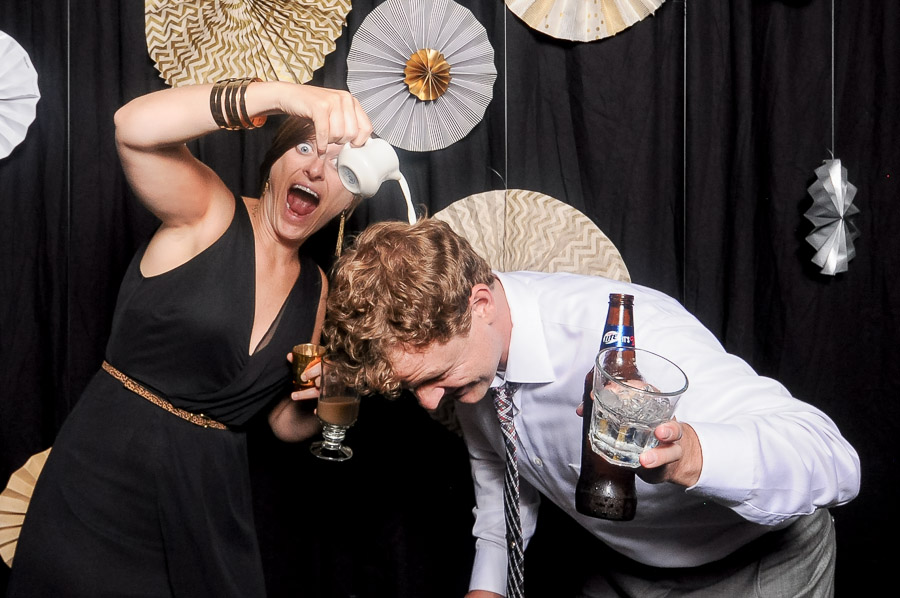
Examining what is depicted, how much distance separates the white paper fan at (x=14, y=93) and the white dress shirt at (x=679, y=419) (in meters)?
1.47

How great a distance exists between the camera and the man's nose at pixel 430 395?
125cm

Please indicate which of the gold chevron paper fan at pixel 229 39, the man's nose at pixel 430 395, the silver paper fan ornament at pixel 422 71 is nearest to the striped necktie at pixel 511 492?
the man's nose at pixel 430 395

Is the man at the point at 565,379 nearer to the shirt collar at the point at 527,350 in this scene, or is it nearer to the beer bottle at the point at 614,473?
the shirt collar at the point at 527,350

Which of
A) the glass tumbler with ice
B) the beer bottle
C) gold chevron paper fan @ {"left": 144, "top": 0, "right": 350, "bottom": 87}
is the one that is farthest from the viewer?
gold chevron paper fan @ {"left": 144, "top": 0, "right": 350, "bottom": 87}

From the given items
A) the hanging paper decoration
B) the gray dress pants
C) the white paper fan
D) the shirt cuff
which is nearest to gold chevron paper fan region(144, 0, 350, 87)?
the white paper fan

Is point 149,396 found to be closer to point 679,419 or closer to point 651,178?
point 679,419

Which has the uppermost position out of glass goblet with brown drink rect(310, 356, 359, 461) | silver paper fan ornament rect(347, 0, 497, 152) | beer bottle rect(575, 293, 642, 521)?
silver paper fan ornament rect(347, 0, 497, 152)

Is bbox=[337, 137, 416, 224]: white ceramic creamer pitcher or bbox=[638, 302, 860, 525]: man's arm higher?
bbox=[337, 137, 416, 224]: white ceramic creamer pitcher

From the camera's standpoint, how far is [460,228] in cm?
209

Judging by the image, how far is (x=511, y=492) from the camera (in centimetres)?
135

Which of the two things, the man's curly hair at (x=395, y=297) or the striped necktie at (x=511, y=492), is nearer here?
the man's curly hair at (x=395, y=297)

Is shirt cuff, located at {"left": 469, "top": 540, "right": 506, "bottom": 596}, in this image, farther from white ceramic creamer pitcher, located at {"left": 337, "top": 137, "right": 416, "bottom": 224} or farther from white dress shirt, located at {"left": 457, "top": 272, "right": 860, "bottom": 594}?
white ceramic creamer pitcher, located at {"left": 337, "top": 137, "right": 416, "bottom": 224}

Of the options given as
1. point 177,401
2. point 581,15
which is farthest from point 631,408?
point 581,15

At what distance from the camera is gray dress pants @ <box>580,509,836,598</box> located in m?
1.32
